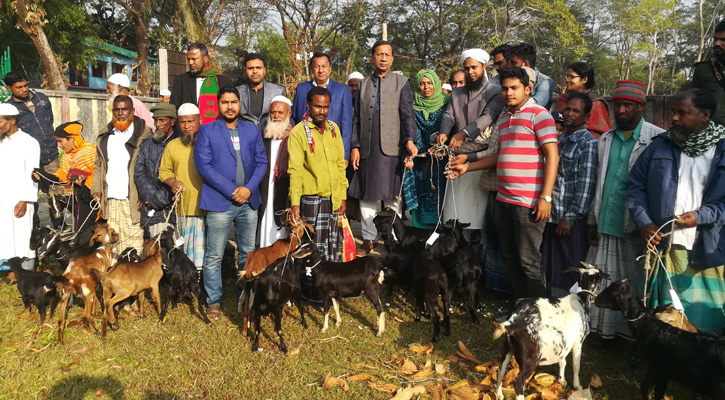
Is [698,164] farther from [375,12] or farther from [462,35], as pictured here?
[375,12]

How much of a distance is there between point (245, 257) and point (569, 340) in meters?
3.62

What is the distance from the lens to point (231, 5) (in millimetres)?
32906

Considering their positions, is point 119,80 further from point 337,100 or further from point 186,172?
point 337,100

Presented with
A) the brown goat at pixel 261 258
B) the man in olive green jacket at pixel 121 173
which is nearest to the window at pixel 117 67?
the man in olive green jacket at pixel 121 173

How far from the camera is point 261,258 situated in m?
5.35

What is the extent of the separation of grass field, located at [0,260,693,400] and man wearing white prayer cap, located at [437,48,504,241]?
1.34 metres

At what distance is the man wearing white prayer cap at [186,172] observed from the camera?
545 centimetres

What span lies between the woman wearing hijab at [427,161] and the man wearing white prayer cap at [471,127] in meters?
0.23

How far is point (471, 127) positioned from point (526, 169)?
1201 mm

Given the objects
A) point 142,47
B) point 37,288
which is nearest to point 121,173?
point 37,288

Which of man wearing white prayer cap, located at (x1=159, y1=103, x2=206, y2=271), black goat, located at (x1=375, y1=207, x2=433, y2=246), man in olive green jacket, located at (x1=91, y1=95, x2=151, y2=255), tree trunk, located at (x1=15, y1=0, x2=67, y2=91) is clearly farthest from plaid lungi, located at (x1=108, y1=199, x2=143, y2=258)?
tree trunk, located at (x1=15, y1=0, x2=67, y2=91)

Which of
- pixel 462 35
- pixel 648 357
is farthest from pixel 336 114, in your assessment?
pixel 462 35

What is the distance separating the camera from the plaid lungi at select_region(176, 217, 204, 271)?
5523 millimetres

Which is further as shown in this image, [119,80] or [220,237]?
[119,80]
